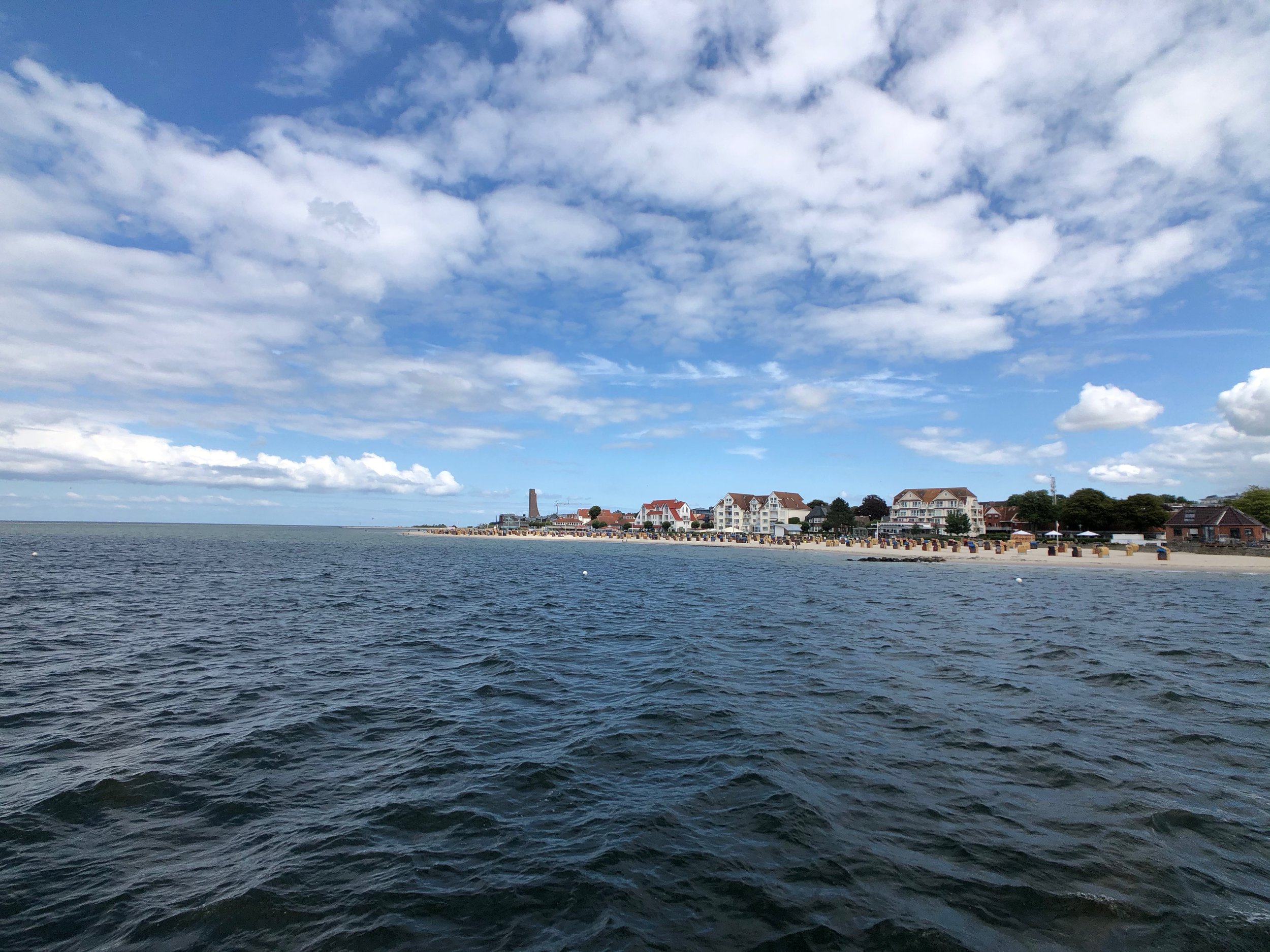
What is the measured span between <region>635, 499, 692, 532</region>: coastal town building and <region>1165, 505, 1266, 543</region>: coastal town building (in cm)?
10804

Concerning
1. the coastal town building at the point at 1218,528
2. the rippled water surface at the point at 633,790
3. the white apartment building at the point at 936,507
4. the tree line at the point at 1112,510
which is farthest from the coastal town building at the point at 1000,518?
the rippled water surface at the point at 633,790

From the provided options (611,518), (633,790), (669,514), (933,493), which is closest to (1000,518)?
(933,493)

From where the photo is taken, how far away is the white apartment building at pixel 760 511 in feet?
484

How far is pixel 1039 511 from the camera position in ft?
366

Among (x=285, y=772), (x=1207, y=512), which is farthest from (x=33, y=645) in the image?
(x=1207, y=512)

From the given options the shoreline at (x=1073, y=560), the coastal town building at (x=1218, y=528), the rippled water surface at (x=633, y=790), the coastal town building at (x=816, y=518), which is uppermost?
the coastal town building at (x=816, y=518)

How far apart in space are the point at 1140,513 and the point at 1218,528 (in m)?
30.3

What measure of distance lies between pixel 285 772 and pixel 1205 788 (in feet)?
44.2

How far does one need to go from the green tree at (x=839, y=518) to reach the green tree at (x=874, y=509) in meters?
9.48

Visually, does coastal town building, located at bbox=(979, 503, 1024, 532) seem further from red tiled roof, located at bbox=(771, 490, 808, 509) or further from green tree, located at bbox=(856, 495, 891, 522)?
red tiled roof, located at bbox=(771, 490, 808, 509)

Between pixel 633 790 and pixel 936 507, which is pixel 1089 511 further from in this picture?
pixel 633 790

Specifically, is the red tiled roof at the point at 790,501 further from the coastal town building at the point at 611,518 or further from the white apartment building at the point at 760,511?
the coastal town building at the point at 611,518

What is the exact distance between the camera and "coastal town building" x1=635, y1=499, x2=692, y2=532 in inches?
6737

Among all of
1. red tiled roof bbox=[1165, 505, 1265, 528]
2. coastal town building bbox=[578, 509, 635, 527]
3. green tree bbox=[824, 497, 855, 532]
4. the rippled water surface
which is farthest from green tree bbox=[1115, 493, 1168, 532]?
coastal town building bbox=[578, 509, 635, 527]
